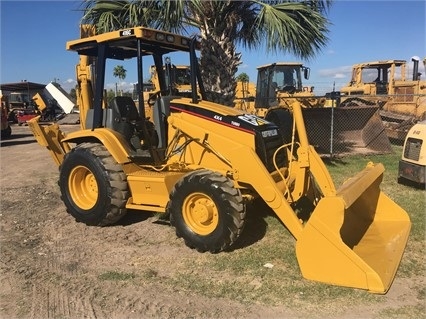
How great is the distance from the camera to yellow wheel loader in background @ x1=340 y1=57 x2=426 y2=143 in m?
15.9

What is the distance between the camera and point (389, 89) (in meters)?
18.9

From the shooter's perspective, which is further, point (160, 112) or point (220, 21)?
point (220, 21)

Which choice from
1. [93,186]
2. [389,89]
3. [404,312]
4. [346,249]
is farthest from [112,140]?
[389,89]

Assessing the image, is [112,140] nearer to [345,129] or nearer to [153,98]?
[153,98]

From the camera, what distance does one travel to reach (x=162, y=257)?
4.97 meters

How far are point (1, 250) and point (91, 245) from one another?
41.3 inches

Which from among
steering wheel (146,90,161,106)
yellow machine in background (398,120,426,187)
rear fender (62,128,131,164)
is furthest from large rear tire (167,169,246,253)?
yellow machine in background (398,120,426,187)

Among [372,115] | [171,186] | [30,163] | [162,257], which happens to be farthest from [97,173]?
[372,115]

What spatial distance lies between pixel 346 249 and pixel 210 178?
5.33 ft

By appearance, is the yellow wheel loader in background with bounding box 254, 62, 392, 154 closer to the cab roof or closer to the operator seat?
the cab roof

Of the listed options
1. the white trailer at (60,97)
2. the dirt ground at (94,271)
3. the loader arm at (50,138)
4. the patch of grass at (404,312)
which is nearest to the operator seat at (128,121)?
the dirt ground at (94,271)

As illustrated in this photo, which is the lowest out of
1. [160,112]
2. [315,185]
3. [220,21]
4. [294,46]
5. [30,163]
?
[30,163]

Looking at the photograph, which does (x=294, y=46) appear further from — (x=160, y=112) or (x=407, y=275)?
(x=407, y=275)

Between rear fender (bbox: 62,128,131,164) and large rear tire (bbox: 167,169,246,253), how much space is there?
1.15 meters
